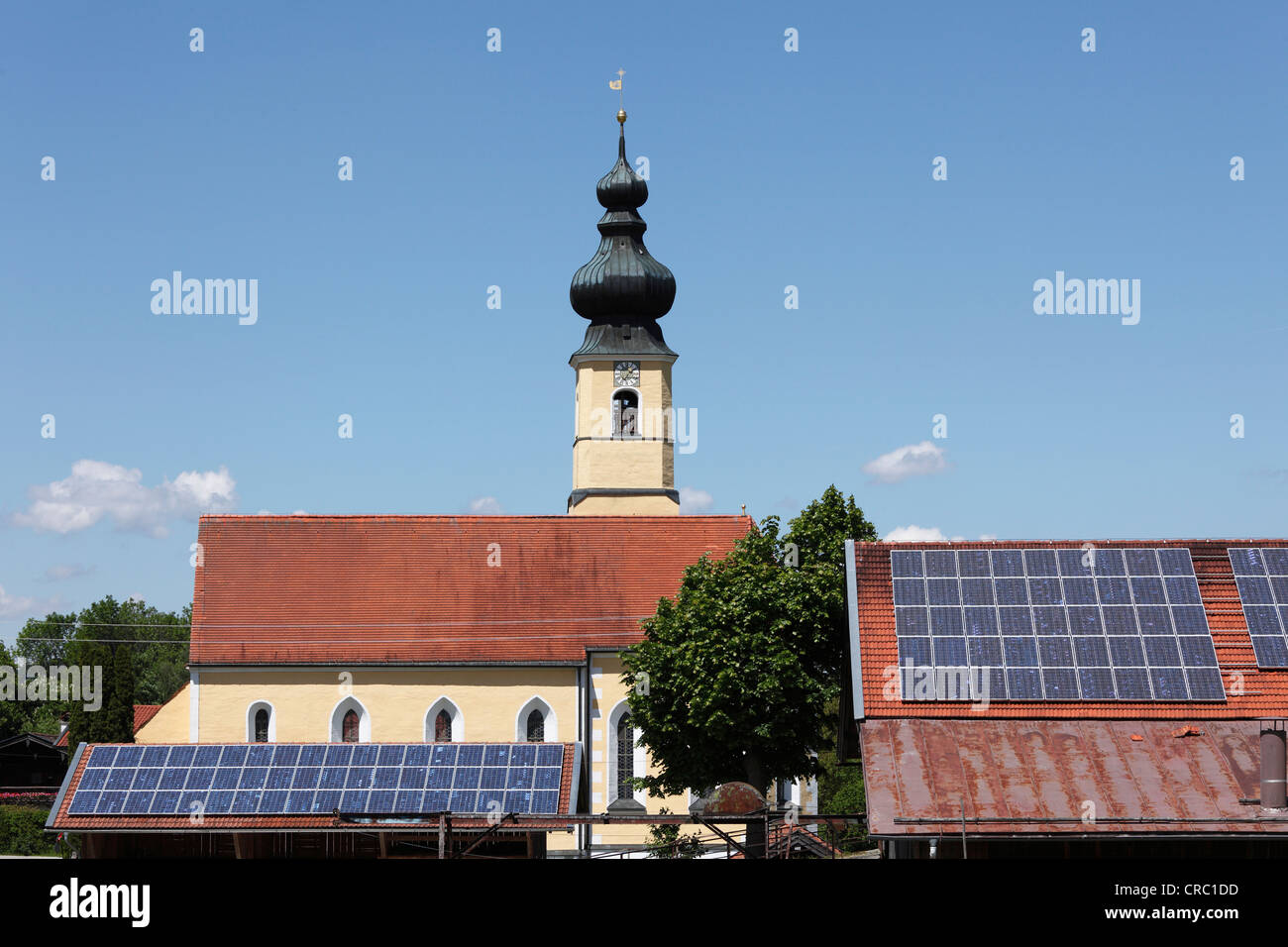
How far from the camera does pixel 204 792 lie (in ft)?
115

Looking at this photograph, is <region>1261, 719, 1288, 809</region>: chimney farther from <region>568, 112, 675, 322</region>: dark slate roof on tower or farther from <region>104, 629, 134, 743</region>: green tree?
<region>104, 629, 134, 743</region>: green tree

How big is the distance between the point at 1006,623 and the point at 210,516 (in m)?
34.5

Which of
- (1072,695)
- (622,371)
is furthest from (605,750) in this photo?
(1072,695)

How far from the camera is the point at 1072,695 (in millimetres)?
29016

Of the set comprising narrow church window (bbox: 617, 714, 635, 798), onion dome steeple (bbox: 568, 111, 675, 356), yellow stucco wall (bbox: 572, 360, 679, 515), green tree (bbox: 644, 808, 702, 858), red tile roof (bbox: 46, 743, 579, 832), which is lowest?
green tree (bbox: 644, 808, 702, 858)

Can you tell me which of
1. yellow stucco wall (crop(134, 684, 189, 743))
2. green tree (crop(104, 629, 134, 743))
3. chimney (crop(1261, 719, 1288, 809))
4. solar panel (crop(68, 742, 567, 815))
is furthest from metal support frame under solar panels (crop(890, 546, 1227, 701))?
green tree (crop(104, 629, 134, 743))

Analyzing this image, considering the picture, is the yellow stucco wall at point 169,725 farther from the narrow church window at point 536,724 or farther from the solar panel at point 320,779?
the solar panel at point 320,779

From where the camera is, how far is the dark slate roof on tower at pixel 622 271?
6669cm

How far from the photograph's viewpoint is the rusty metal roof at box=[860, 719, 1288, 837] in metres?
25.6

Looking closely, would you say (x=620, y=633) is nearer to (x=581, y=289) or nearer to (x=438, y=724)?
(x=438, y=724)

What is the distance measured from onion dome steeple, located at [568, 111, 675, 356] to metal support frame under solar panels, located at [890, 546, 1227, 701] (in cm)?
3565

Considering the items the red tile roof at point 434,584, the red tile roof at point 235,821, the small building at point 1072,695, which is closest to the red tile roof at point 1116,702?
the small building at point 1072,695

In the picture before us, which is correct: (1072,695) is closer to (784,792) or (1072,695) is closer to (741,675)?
(741,675)

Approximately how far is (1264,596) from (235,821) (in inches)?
860
